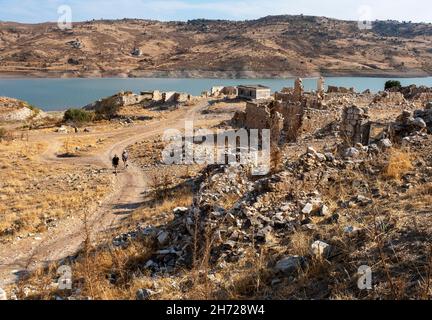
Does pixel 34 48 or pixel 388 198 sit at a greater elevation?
pixel 34 48

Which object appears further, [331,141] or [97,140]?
[97,140]

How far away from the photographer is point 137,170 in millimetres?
20516

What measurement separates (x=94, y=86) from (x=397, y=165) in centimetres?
9524

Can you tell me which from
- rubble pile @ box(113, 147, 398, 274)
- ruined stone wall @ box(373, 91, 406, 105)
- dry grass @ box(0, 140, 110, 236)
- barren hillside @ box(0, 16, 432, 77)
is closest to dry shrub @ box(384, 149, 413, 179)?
rubble pile @ box(113, 147, 398, 274)

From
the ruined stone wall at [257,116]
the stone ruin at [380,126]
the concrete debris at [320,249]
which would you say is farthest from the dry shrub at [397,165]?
the ruined stone wall at [257,116]

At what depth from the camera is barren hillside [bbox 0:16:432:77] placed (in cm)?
11662

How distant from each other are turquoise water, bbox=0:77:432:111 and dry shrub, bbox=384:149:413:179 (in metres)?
63.6

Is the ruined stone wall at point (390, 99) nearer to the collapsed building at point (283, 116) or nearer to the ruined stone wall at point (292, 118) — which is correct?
the collapsed building at point (283, 116)

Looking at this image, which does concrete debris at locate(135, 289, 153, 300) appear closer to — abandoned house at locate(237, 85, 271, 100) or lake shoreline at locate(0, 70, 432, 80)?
abandoned house at locate(237, 85, 271, 100)

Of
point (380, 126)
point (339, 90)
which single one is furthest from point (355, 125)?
point (339, 90)

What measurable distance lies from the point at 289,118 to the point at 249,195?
13579 millimetres

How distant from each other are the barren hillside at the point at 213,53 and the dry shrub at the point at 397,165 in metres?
104

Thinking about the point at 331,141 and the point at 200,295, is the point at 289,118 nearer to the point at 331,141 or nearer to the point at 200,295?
the point at 331,141

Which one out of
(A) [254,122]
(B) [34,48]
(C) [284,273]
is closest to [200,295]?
(C) [284,273]
